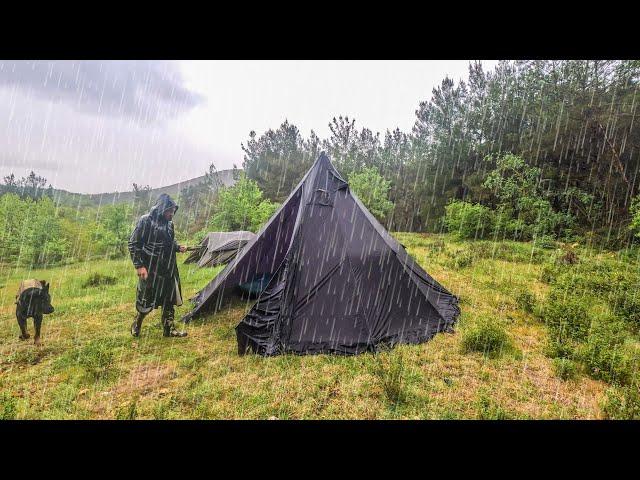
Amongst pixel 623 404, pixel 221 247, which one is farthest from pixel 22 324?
→ pixel 623 404

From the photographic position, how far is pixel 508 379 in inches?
132


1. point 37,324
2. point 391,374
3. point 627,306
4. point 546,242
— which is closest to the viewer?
point 391,374

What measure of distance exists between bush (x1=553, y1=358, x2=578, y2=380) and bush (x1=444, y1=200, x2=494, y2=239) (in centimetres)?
1132

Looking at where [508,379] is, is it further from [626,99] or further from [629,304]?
[626,99]

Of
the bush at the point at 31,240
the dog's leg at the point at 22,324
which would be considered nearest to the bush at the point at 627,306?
the dog's leg at the point at 22,324

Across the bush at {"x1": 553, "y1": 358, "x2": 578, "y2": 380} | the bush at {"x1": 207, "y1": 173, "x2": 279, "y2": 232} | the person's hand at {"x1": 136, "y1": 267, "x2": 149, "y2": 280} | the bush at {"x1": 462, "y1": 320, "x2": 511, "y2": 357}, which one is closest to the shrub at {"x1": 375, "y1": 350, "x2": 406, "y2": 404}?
the bush at {"x1": 462, "y1": 320, "x2": 511, "y2": 357}

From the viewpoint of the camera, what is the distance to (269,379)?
3.35 meters

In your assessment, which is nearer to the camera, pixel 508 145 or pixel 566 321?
pixel 566 321

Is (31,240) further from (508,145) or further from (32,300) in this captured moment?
(508,145)

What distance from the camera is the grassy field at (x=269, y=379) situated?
9.46 ft

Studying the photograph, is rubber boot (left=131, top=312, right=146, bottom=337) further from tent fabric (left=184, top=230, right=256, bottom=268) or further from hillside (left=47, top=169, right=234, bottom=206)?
hillside (left=47, top=169, right=234, bottom=206)

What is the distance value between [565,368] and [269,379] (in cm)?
332

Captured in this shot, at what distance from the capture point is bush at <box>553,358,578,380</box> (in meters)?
3.37
